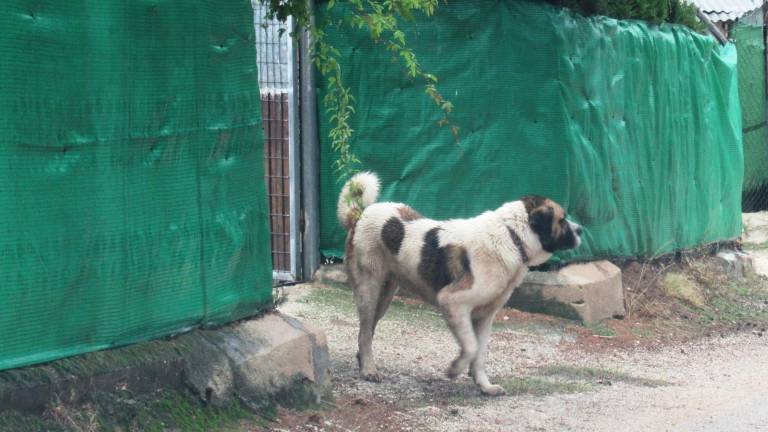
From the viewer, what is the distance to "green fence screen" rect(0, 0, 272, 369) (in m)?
5.36

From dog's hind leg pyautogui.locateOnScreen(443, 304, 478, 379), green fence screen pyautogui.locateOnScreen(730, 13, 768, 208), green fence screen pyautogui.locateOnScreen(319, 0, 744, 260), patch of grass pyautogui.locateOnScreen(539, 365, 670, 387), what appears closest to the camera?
dog's hind leg pyautogui.locateOnScreen(443, 304, 478, 379)

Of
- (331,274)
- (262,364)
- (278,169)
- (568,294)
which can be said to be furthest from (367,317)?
(278,169)

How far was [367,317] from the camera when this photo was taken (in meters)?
8.02

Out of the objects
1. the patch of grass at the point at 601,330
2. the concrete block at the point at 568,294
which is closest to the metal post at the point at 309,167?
the concrete block at the point at 568,294

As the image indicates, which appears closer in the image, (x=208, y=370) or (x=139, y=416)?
(x=139, y=416)

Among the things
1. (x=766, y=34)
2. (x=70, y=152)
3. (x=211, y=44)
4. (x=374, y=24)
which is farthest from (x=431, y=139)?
(x=766, y=34)

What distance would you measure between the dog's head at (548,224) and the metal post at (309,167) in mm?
3631

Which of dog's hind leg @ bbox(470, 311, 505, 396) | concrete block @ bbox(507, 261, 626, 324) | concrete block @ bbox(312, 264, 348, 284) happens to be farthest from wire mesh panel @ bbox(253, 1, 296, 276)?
dog's hind leg @ bbox(470, 311, 505, 396)

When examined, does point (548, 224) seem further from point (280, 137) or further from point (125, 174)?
point (280, 137)

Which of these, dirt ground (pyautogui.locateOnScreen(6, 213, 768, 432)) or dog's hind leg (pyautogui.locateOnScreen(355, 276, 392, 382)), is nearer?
dirt ground (pyautogui.locateOnScreen(6, 213, 768, 432))

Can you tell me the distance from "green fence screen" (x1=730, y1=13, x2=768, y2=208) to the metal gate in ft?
30.2

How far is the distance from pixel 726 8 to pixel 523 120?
1048 centimetres

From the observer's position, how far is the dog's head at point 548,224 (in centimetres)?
773

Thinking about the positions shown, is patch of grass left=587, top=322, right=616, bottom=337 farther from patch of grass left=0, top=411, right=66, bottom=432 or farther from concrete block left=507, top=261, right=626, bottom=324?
patch of grass left=0, top=411, right=66, bottom=432
